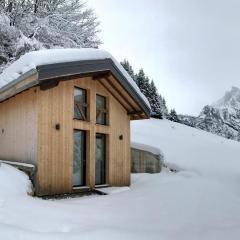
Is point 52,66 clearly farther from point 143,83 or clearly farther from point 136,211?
point 143,83

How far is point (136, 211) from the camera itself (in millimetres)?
7992

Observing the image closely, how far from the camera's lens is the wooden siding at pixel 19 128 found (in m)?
10.1

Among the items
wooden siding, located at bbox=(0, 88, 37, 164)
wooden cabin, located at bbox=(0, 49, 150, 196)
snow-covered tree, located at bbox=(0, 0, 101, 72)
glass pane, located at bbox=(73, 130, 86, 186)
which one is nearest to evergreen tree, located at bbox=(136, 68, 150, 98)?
snow-covered tree, located at bbox=(0, 0, 101, 72)

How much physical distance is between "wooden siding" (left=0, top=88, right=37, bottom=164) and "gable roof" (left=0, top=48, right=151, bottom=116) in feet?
1.45

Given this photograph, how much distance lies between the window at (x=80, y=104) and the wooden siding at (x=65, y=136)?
16cm

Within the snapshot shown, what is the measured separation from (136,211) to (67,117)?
408cm

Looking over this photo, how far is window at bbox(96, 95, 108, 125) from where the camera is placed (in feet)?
41.4

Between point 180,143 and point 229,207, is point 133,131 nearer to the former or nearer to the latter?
point 180,143

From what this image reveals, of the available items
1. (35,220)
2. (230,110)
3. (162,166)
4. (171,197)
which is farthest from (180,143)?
(230,110)

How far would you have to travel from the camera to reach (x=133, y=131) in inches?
1020

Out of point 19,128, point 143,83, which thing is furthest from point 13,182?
point 143,83

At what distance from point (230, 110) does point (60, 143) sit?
41.3m

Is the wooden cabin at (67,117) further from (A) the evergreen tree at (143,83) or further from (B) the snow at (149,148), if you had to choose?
(A) the evergreen tree at (143,83)

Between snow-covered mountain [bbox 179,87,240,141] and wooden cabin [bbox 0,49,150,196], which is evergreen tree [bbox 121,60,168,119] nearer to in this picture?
snow-covered mountain [bbox 179,87,240,141]
